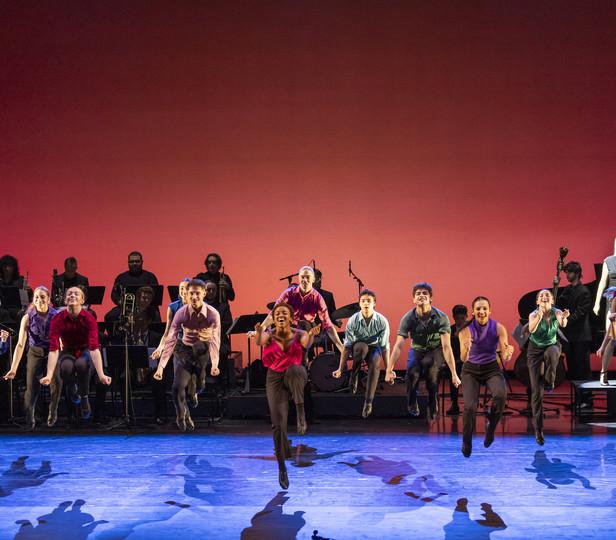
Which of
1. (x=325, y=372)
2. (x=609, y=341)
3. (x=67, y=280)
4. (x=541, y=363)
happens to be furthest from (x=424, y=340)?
(x=67, y=280)

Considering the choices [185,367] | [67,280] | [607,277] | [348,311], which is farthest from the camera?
[67,280]

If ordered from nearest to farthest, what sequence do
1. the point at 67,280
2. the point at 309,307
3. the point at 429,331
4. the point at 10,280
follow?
the point at 429,331 → the point at 309,307 → the point at 10,280 → the point at 67,280

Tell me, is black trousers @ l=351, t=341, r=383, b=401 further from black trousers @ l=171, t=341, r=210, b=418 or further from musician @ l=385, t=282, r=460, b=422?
black trousers @ l=171, t=341, r=210, b=418

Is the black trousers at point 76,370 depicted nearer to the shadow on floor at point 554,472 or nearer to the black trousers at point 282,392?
the black trousers at point 282,392

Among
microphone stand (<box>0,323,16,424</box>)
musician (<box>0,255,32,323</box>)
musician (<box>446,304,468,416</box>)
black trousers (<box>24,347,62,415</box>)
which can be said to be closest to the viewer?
black trousers (<box>24,347,62,415</box>)

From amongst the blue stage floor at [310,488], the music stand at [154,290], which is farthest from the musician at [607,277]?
the music stand at [154,290]

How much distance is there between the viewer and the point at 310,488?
7391 mm

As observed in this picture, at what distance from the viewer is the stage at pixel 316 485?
6.29 metres

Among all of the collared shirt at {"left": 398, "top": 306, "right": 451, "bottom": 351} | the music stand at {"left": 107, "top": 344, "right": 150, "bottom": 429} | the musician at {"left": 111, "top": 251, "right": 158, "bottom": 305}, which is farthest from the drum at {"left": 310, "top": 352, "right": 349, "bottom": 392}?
the musician at {"left": 111, "top": 251, "right": 158, "bottom": 305}

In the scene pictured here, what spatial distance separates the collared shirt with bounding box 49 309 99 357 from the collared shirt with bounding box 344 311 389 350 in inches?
114

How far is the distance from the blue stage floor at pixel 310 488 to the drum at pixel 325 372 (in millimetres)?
1121

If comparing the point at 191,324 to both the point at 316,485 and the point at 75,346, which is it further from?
the point at 316,485

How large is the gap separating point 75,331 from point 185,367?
1303 millimetres

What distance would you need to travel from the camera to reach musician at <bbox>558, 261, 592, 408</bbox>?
10.8m
